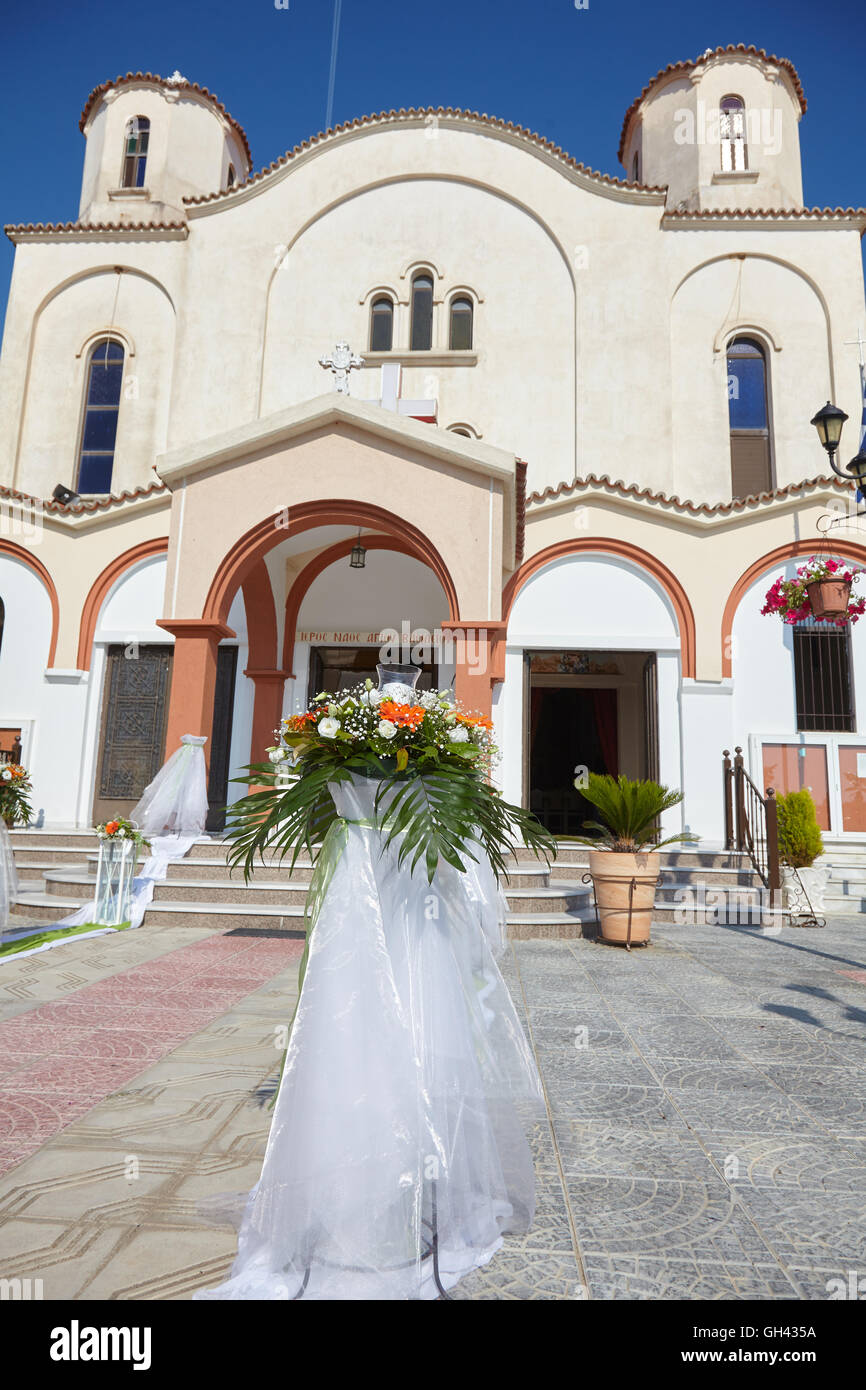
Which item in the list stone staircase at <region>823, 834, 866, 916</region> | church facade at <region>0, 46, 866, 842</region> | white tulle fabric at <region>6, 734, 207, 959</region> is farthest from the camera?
stone staircase at <region>823, 834, 866, 916</region>

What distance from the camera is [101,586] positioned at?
13.2 m

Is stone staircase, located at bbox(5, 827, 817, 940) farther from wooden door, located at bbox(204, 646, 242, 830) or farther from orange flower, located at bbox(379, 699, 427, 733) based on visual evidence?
orange flower, located at bbox(379, 699, 427, 733)

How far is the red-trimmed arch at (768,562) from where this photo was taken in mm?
12297

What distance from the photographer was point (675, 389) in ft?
49.8

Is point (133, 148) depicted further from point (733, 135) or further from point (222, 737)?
point (222, 737)

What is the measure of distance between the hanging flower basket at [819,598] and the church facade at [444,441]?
1785 millimetres

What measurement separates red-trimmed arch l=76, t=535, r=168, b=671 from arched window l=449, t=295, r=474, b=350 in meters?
6.77

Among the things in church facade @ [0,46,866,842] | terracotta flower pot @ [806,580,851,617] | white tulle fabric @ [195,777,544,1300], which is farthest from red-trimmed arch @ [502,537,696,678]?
white tulle fabric @ [195,777,544,1300]

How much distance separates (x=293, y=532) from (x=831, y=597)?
6.74 m

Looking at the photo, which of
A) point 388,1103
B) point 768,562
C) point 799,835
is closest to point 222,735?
point 799,835

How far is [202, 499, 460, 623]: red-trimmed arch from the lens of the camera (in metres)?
9.80

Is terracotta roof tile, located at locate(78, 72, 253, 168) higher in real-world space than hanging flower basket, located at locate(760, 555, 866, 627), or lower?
higher

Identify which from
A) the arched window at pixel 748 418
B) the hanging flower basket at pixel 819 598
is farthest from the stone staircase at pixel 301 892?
the arched window at pixel 748 418
